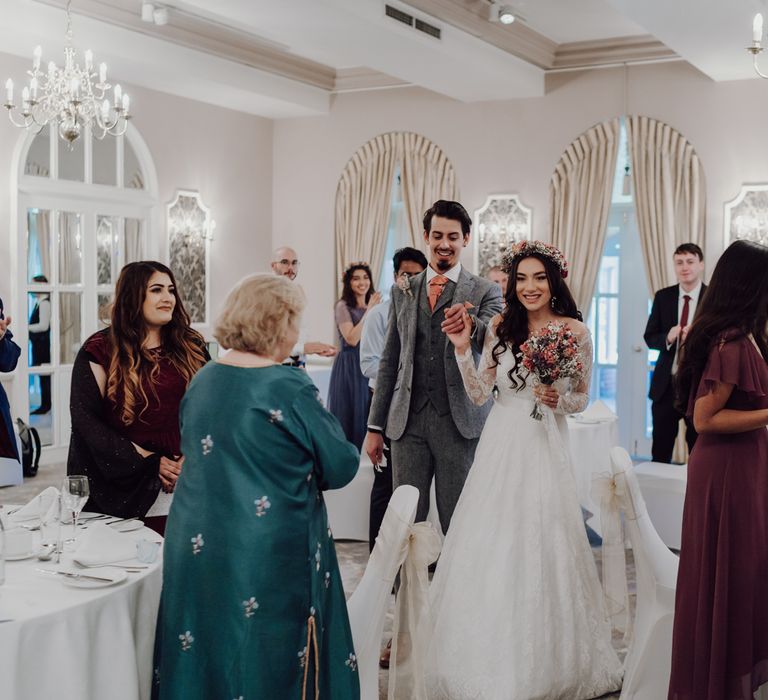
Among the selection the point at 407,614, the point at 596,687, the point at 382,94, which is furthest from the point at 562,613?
the point at 382,94

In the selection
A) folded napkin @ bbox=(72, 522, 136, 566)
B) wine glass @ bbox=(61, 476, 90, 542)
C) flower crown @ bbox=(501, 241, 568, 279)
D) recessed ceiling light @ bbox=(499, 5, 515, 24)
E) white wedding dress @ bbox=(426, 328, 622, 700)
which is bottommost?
white wedding dress @ bbox=(426, 328, 622, 700)

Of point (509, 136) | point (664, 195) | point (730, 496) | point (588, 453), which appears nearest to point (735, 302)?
point (730, 496)

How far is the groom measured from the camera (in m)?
4.02

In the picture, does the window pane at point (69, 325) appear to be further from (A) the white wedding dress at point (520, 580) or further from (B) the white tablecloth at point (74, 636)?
(B) the white tablecloth at point (74, 636)

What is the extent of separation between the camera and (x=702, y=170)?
331 inches

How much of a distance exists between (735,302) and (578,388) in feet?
2.89

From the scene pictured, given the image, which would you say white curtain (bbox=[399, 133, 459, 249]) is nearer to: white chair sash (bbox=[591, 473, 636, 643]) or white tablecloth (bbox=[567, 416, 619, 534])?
white tablecloth (bbox=[567, 416, 619, 534])

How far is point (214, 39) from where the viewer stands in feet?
27.6

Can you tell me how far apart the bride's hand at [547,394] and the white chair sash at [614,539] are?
0.33 m

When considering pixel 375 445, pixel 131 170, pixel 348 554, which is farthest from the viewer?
pixel 131 170

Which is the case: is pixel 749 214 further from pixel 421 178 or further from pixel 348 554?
pixel 348 554

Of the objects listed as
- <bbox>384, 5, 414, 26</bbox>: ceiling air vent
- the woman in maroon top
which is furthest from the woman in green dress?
<bbox>384, 5, 414, 26</bbox>: ceiling air vent

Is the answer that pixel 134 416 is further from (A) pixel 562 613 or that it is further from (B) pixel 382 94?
(B) pixel 382 94

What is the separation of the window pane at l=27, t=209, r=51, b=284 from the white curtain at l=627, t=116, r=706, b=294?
5.02 metres
